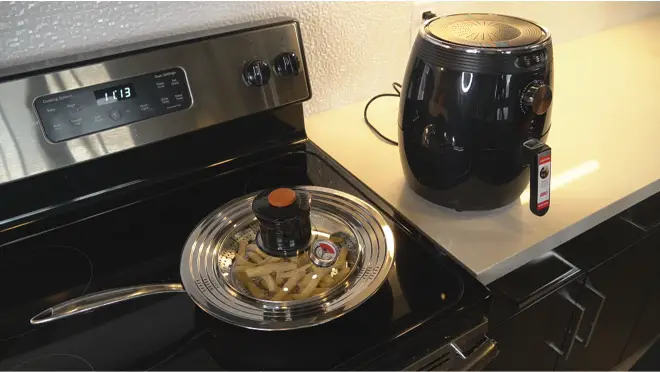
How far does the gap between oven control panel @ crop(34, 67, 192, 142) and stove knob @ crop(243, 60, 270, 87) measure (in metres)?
0.10

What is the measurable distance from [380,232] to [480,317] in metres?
0.16

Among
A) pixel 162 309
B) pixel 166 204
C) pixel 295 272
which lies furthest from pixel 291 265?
pixel 166 204

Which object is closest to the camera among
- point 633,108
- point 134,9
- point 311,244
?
point 311,244

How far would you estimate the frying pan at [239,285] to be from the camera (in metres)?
0.57

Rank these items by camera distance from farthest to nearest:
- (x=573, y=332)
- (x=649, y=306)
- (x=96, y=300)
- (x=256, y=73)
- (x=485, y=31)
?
(x=649, y=306), (x=573, y=332), (x=256, y=73), (x=485, y=31), (x=96, y=300)

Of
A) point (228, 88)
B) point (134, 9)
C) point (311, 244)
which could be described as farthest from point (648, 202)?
point (134, 9)

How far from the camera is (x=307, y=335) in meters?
0.58

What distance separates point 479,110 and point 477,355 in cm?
30

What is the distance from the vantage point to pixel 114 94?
2.43 feet

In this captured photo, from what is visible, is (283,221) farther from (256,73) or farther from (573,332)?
(573,332)

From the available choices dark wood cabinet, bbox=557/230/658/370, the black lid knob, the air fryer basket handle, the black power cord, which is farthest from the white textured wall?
dark wood cabinet, bbox=557/230/658/370

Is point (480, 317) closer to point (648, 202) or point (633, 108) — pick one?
point (648, 202)

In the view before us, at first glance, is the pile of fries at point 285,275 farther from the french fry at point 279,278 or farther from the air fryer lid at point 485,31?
the air fryer lid at point 485,31

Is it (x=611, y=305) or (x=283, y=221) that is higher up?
(x=283, y=221)
